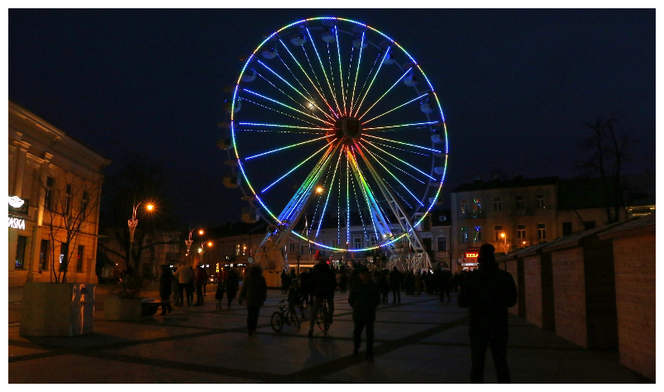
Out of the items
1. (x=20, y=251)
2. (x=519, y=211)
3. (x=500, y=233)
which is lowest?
(x=20, y=251)

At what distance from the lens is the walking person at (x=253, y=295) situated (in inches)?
549

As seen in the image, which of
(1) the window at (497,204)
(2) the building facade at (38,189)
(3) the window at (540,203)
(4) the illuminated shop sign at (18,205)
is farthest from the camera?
(1) the window at (497,204)

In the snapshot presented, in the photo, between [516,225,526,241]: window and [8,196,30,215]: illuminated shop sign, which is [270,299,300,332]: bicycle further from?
[516,225,526,241]: window

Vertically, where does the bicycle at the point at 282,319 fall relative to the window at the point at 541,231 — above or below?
below

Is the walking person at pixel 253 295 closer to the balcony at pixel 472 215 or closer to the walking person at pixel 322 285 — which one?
the walking person at pixel 322 285

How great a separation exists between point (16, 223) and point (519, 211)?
4517cm

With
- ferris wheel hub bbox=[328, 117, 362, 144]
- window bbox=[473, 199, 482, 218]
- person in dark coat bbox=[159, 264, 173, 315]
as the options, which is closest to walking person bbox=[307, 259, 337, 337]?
person in dark coat bbox=[159, 264, 173, 315]

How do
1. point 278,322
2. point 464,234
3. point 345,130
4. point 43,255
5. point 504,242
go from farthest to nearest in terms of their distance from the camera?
point 464,234 < point 504,242 < point 43,255 < point 345,130 < point 278,322

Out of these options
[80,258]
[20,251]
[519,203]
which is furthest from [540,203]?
[20,251]

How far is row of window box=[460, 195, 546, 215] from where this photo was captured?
194ft

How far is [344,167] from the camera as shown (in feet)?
118

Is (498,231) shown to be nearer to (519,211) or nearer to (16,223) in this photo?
(519,211)

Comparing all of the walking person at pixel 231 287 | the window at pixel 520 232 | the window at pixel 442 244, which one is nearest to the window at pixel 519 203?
the window at pixel 520 232

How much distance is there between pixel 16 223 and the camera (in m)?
33.6
